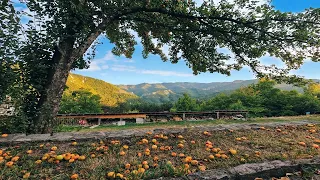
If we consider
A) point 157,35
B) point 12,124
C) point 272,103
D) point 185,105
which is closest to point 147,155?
point 12,124

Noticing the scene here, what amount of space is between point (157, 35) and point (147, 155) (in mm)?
5463

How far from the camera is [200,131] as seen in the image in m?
4.08

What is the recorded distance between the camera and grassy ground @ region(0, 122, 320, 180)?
90.3 inches

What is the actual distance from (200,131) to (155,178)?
83.9 inches

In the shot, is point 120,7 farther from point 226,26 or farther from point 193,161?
point 193,161

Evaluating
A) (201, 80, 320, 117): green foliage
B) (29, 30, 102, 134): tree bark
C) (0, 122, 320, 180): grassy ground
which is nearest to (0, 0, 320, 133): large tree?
(29, 30, 102, 134): tree bark

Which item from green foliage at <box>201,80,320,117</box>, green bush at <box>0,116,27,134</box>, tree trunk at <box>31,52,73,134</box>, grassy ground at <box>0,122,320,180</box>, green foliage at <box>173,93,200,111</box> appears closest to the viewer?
grassy ground at <box>0,122,320,180</box>

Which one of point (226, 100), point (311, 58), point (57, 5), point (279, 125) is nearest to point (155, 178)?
point (279, 125)

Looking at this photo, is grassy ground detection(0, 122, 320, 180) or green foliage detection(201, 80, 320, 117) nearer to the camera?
grassy ground detection(0, 122, 320, 180)

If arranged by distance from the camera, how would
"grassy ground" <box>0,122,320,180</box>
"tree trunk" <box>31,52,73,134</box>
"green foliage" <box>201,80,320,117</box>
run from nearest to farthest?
"grassy ground" <box>0,122,320,180</box>
"tree trunk" <box>31,52,73,134</box>
"green foliage" <box>201,80,320,117</box>

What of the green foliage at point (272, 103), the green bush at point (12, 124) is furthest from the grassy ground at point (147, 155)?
the green foliage at point (272, 103)

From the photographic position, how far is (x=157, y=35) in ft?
24.6

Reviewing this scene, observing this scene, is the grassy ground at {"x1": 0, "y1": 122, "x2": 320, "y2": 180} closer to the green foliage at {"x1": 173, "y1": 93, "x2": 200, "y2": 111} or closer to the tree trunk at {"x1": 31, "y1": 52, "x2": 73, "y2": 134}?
the tree trunk at {"x1": 31, "y1": 52, "x2": 73, "y2": 134}

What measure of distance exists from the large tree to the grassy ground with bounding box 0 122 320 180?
5.66ft
